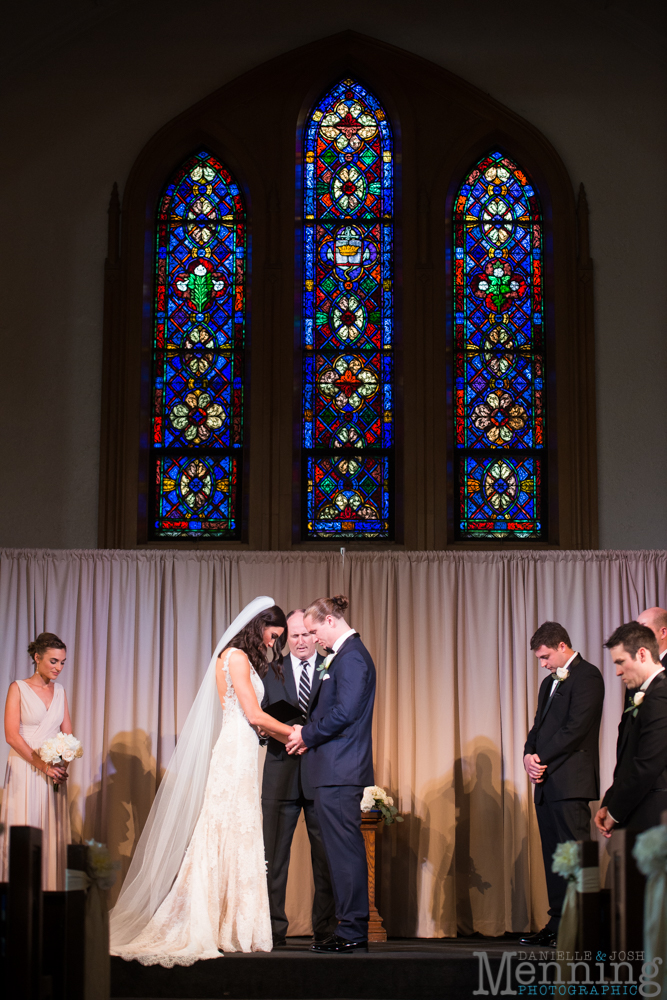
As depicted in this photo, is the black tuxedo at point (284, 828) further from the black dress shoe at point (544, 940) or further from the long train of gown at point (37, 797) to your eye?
the long train of gown at point (37, 797)

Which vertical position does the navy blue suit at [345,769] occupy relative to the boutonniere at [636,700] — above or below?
below

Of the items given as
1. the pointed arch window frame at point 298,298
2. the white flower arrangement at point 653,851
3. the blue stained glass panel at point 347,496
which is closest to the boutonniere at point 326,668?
the white flower arrangement at point 653,851

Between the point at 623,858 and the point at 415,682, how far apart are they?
3.77 m

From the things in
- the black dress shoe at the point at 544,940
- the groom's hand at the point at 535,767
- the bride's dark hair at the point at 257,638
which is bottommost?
the black dress shoe at the point at 544,940

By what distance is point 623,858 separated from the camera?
396 cm

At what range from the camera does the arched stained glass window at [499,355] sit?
8742 millimetres

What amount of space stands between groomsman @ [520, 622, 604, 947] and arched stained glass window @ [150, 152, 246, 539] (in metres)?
3.39

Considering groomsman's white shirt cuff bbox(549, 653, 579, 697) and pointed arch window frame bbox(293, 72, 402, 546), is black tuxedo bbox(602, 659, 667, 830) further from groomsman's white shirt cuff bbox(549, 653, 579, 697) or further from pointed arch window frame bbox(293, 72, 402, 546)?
pointed arch window frame bbox(293, 72, 402, 546)

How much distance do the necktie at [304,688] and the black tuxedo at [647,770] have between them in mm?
2016

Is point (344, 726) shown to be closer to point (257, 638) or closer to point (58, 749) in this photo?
point (257, 638)

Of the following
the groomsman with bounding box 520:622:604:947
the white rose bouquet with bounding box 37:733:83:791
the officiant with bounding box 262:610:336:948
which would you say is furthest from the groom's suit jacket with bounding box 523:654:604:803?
the white rose bouquet with bounding box 37:733:83:791

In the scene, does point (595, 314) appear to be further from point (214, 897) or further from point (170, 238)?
point (214, 897)

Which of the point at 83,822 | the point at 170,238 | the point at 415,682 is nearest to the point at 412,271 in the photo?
the point at 170,238

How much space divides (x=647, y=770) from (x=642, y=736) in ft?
0.52
